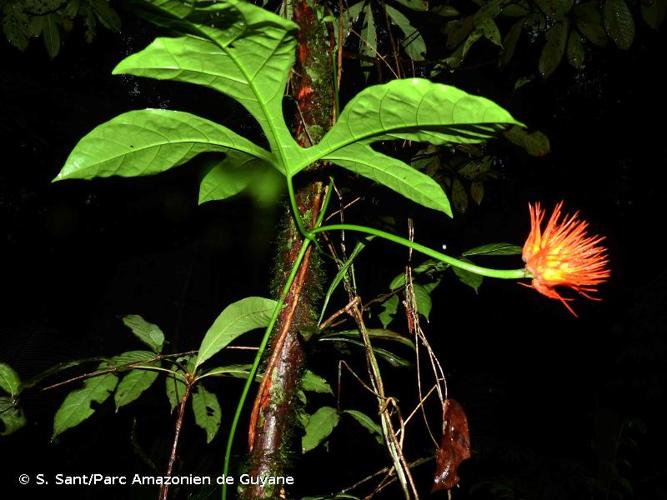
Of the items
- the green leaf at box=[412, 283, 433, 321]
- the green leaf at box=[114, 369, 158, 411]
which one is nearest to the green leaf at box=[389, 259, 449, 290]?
the green leaf at box=[412, 283, 433, 321]

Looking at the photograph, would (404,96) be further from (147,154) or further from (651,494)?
(651,494)

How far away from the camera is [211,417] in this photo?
899 mm

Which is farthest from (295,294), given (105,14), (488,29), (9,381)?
(105,14)

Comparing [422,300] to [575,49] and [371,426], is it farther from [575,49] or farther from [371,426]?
[575,49]

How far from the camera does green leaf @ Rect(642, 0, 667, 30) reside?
39.7 inches

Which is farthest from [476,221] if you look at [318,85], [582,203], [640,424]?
[318,85]

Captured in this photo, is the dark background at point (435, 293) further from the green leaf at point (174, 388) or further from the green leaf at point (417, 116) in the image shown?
the green leaf at point (417, 116)

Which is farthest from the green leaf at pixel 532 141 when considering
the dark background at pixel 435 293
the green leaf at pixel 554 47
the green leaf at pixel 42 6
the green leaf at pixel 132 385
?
the dark background at pixel 435 293

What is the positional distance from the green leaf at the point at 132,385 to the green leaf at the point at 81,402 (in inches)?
0.9

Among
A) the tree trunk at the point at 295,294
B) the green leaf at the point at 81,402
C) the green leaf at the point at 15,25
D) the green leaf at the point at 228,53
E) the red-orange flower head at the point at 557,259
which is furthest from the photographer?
the green leaf at the point at 15,25

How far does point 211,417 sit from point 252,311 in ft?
1.04

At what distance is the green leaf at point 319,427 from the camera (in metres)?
0.82

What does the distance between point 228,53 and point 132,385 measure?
64 cm

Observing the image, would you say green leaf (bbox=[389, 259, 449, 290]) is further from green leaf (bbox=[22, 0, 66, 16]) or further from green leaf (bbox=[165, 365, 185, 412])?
green leaf (bbox=[22, 0, 66, 16])
